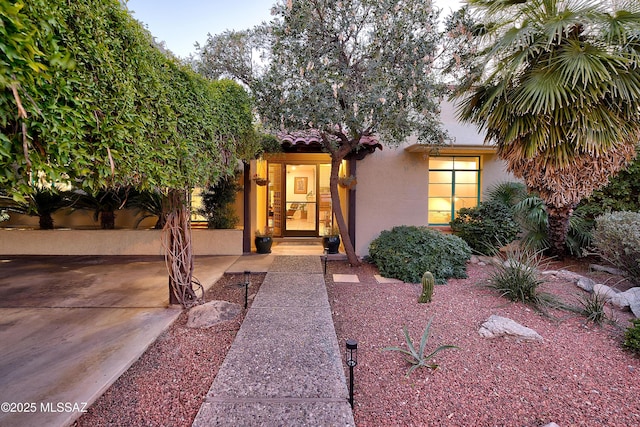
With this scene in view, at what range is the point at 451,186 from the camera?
8.46m

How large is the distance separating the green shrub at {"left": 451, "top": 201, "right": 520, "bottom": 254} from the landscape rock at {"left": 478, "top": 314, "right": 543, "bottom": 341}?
11.7 feet

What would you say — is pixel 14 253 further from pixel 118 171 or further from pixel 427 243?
pixel 427 243

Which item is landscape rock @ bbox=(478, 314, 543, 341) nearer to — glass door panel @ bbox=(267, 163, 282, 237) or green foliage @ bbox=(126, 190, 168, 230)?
glass door panel @ bbox=(267, 163, 282, 237)

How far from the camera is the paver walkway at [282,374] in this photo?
2.12 m

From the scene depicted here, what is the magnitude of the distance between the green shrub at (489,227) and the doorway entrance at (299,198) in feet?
13.7

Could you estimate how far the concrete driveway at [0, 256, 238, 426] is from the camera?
7.89 feet

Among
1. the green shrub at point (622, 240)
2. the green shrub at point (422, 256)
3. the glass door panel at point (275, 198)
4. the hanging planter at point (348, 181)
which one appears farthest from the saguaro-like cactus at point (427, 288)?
the glass door panel at point (275, 198)

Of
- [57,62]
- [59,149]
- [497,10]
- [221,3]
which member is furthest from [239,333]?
[221,3]

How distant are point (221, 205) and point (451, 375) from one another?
6.82 m

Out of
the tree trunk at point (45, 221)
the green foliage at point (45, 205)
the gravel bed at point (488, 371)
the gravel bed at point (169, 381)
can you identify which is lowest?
the gravel bed at point (169, 381)

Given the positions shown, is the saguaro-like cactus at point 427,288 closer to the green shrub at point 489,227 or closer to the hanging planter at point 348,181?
the green shrub at point 489,227

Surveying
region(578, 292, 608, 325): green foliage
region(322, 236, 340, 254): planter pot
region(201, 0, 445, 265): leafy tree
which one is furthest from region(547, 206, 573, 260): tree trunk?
region(322, 236, 340, 254): planter pot

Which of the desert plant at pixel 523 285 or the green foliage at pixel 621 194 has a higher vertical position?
the green foliage at pixel 621 194

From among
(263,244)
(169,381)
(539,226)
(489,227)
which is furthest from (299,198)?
(169,381)
